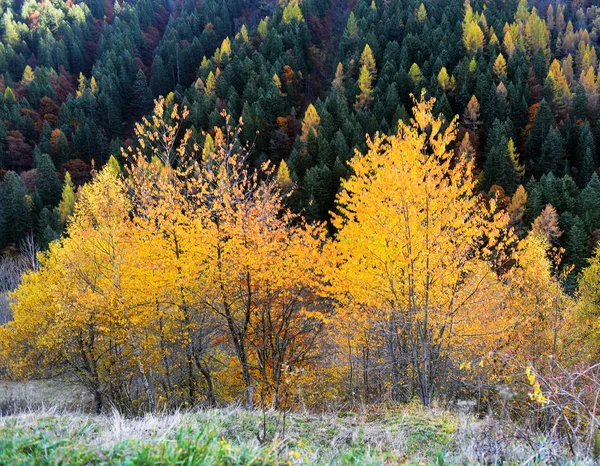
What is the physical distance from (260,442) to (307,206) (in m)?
39.2

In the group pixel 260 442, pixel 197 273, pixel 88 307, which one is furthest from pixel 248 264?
pixel 260 442

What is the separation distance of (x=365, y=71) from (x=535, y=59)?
2667 centimetres

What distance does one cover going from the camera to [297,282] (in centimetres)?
1112

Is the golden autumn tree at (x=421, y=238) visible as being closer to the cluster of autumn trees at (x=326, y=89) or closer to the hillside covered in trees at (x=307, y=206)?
the hillside covered in trees at (x=307, y=206)

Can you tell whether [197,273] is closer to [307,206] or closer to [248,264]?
[248,264]

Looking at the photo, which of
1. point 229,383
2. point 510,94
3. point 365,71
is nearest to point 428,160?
point 229,383

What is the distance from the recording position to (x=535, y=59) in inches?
2635

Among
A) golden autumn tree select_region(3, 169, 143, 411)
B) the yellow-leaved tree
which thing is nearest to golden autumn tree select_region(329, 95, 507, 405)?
the yellow-leaved tree

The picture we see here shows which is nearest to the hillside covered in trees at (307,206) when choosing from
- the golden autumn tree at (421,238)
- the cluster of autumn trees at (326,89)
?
the golden autumn tree at (421,238)

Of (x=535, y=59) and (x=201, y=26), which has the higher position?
(x=201, y=26)

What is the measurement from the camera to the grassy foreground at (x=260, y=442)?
8.73ft

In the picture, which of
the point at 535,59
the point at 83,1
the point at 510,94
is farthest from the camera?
the point at 83,1

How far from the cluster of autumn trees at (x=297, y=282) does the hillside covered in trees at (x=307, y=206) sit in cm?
9

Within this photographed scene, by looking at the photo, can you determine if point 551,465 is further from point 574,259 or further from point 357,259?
point 574,259
